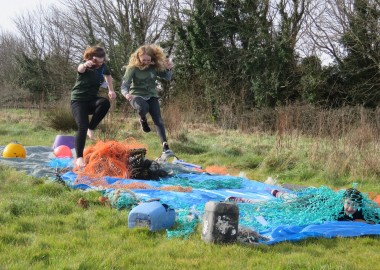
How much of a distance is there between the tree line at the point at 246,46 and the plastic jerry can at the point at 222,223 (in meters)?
13.2

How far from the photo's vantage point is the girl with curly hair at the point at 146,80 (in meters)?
7.04

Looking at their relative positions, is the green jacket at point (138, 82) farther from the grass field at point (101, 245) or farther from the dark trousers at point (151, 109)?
the grass field at point (101, 245)

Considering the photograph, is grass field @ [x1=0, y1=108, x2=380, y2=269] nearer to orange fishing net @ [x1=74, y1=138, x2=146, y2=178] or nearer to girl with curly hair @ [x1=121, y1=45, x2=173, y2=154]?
orange fishing net @ [x1=74, y1=138, x2=146, y2=178]

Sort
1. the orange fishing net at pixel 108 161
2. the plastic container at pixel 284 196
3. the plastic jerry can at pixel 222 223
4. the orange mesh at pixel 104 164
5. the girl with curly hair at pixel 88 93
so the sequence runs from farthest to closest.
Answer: the girl with curly hair at pixel 88 93
the orange fishing net at pixel 108 161
the orange mesh at pixel 104 164
the plastic container at pixel 284 196
the plastic jerry can at pixel 222 223

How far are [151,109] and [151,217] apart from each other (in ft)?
13.2

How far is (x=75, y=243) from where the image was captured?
2.98 metres

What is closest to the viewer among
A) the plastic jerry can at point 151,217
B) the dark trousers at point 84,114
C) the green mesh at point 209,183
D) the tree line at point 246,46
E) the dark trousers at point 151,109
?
the plastic jerry can at point 151,217

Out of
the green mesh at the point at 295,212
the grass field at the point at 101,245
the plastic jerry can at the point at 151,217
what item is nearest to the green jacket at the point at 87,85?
the grass field at the point at 101,245

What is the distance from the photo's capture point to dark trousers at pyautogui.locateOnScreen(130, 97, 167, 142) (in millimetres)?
6941

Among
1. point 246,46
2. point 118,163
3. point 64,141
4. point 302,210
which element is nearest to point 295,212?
point 302,210

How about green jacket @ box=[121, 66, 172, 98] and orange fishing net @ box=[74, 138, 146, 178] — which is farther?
green jacket @ box=[121, 66, 172, 98]

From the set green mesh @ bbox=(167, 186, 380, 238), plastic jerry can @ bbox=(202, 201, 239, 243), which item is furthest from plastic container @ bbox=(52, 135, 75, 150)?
plastic jerry can @ bbox=(202, 201, 239, 243)

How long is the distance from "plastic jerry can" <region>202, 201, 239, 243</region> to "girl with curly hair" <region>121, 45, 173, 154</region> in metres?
3.98

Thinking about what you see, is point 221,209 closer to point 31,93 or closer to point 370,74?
point 370,74
